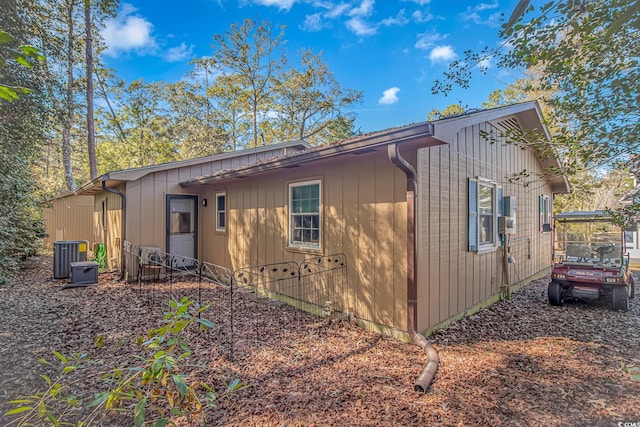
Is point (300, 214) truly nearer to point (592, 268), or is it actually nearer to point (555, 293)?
point (555, 293)

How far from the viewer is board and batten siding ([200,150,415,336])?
14.4ft

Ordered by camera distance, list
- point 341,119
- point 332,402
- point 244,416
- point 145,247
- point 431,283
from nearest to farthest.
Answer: point 244,416 < point 332,402 < point 431,283 < point 145,247 < point 341,119

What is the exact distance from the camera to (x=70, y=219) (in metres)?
15.1

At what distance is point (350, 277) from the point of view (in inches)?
196

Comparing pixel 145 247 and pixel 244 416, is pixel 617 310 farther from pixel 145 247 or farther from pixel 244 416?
pixel 145 247

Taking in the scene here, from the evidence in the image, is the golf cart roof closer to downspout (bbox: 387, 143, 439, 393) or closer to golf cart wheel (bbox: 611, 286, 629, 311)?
golf cart wheel (bbox: 611, 286, 629, 311)

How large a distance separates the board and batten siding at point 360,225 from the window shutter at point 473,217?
1.89 m

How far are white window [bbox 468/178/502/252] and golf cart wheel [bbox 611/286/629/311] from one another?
1968 millimetres

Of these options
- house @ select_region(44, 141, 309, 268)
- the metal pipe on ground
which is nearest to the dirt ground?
the metal pipe on ground

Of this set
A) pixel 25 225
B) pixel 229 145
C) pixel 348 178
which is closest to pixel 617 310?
pixel 348 178

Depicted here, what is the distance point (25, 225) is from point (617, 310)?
14.2 meters

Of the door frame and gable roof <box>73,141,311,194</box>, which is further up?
gable roof <box>73,141,311,194</box>

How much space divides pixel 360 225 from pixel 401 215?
2.41ft

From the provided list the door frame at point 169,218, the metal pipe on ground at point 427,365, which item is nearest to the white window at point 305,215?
the metal pipe on ground at point 427,365
